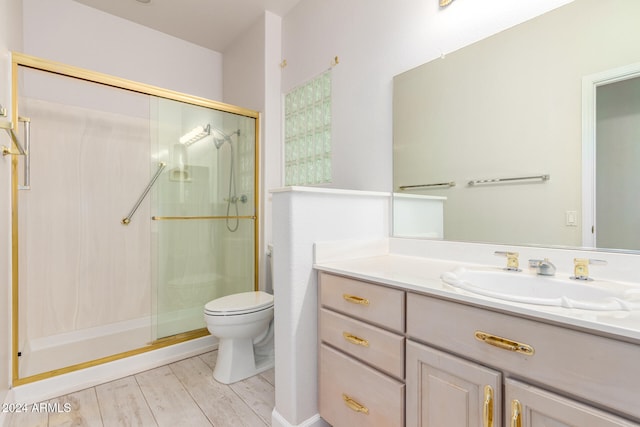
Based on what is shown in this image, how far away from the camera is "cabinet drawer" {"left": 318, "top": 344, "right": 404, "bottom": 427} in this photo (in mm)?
1095

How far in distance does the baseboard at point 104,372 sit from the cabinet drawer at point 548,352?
6.07 ft

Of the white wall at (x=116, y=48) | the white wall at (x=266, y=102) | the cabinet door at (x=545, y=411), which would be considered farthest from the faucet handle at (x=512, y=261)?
the white wall at (x=116, y=48)

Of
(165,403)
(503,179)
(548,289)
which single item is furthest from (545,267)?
(165,403)

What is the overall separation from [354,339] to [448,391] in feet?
1.27

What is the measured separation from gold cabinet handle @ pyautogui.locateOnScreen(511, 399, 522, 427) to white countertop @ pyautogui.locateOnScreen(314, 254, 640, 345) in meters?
0.23

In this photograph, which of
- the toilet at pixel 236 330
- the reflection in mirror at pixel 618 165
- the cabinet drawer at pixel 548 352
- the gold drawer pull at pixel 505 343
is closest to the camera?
the cabinet drawer at pixel 548 352

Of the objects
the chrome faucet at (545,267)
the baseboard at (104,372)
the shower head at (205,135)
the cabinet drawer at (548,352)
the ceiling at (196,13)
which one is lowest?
the baseboard at (104,372)

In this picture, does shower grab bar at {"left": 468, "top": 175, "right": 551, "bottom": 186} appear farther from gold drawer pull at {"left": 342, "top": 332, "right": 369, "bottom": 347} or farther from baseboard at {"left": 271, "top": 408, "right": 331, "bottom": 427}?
baseboard at {"left": 271, "top": 408, "right": 331, "bottom": 427}

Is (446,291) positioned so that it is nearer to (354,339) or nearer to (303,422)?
(354,339)

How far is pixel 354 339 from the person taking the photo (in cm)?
123

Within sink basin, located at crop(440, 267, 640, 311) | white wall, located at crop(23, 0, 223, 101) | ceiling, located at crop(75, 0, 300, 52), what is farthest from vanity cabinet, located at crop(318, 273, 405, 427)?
white wall, located at crop(23, 0, 223, 101)

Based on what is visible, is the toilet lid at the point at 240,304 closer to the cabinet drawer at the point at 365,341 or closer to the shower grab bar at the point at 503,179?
the cabinet drawer at the point at 365,341

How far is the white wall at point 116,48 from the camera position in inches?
91.0

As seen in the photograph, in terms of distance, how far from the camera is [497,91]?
53.2 inches
